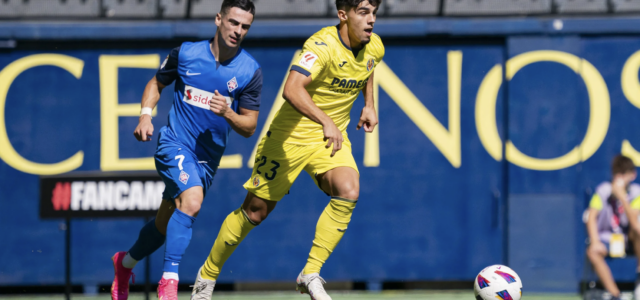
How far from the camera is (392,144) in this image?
353 inches

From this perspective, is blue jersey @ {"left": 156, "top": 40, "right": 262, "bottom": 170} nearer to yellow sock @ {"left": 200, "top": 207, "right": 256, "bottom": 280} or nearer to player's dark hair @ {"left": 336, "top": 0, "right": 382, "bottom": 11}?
yellow sock @ {"left": 200, "top": 207, "right": 256, "bottom": 280}

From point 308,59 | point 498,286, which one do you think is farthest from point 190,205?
point 498,286

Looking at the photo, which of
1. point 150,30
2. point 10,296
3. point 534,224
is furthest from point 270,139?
point 10,296

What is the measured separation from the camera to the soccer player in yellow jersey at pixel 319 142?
16.3 feet

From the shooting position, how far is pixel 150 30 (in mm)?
8805

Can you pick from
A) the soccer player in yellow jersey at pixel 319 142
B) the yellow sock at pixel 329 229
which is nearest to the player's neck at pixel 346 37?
the soccer player in yellow jersey at pixel 319 142

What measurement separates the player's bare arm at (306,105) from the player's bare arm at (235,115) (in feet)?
1.24

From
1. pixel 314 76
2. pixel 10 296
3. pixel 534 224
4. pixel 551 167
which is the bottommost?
pixel 10 296

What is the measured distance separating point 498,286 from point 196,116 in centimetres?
262

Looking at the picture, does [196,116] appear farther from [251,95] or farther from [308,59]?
[308,59]

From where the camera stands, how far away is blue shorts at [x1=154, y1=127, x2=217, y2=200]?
5.02 metres

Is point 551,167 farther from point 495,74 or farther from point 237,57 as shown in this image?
point 237,57

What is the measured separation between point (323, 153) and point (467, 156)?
4069 millimetres

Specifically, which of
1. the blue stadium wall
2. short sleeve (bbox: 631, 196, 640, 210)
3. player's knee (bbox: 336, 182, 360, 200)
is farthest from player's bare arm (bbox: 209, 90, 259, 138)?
short sleeve (bbox: 631, 196, 640, 210)
